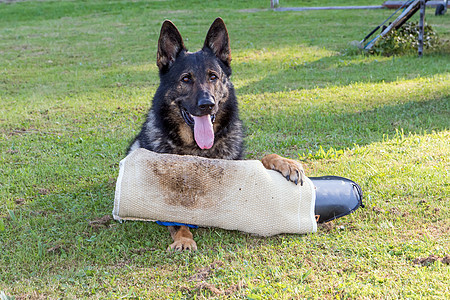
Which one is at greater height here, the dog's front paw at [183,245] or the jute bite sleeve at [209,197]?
the jute bite sleeve at [209,197]

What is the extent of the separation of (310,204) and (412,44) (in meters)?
9.30

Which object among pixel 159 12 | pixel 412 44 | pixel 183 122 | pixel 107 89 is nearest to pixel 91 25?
pixel 159 12

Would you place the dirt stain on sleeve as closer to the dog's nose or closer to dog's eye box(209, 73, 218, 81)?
the dog's nose

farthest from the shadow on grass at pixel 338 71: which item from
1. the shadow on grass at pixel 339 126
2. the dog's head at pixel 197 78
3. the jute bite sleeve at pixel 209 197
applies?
the jute bite sleeve at pixel 209 197

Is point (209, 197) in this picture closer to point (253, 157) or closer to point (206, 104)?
point (206, 104)

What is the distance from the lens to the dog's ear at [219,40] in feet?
15.0

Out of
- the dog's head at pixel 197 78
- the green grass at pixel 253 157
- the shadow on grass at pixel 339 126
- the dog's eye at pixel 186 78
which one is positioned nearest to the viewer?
the green grass at pixel 253 157

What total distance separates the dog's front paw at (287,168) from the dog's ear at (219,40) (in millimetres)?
1232

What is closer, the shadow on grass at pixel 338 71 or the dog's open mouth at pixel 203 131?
the dog's open mouth at pixel 203 131

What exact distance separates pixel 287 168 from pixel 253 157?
176cm

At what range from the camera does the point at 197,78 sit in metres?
4.33

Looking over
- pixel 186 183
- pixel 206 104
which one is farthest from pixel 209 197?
pixel 206 104

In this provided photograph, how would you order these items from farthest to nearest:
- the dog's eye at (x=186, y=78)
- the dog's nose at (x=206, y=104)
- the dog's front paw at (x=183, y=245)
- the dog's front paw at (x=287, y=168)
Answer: the dog's eye at (x=186, y=78)
the dog's nose at (x=206, y=104)
the dog's front paw at (x=287, y=168)
the dog's front paw at (x=183, y=245)

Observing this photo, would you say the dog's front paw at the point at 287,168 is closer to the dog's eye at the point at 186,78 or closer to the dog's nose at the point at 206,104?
the dog's nose at the point at 206,104
